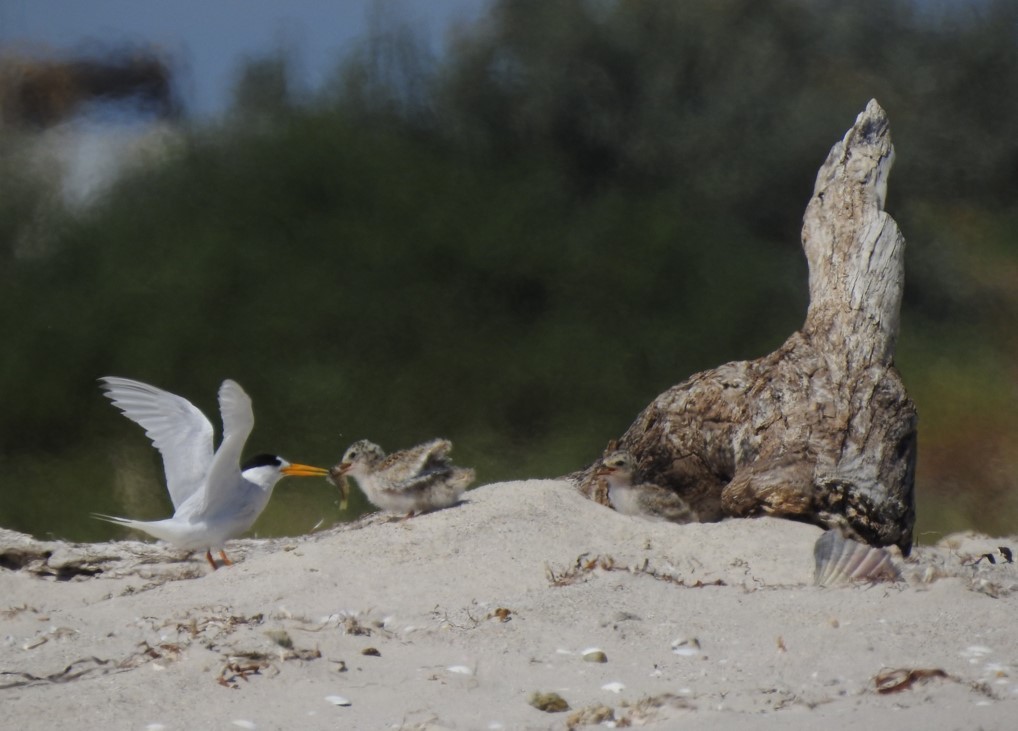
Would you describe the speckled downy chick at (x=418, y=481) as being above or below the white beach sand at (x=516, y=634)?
above

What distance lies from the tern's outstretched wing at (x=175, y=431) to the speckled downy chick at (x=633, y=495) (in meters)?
2.23

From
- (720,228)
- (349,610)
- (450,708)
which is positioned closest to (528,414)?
(720,228)

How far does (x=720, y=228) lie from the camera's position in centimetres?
1001

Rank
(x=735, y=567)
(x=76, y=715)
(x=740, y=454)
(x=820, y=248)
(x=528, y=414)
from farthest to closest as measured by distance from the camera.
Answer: (x=528, y=414), (x=820, y=248), (x=740, y=454), (x=735, y=567), (x=76, y=715)

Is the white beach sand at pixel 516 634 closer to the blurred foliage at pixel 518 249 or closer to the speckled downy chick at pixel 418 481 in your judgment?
the speckled downy chick at pixel 418 481

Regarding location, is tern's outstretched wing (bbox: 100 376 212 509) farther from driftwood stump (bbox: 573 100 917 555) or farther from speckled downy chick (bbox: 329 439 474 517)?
driftwood stump (bbox: 573 100 917 555)

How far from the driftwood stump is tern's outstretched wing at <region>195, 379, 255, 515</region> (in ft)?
7.07

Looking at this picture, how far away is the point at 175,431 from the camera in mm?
7148

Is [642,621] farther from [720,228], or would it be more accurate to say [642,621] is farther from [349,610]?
[720,228]

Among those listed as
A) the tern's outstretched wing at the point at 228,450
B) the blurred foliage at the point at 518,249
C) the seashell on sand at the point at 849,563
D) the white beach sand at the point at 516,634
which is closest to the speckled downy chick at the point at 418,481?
the white beach sand at the point at 516,634

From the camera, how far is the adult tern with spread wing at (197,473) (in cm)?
665

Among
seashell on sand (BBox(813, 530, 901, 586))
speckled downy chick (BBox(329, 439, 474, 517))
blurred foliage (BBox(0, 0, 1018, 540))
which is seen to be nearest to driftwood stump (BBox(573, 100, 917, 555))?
seashell on sand (BBox(813, 530, 901, 586))

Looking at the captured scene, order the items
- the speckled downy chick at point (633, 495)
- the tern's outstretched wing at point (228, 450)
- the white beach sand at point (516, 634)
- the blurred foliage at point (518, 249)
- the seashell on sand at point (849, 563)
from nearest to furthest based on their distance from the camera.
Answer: the white beach sand at point (516, 634) < the seashell on sand at point (849, 563) < the tern's outstretched wing at point (228, 450) < the speckled downy chick at point (633, 495) < the blurred foliage at point (518, 249)

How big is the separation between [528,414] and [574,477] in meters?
1.54
